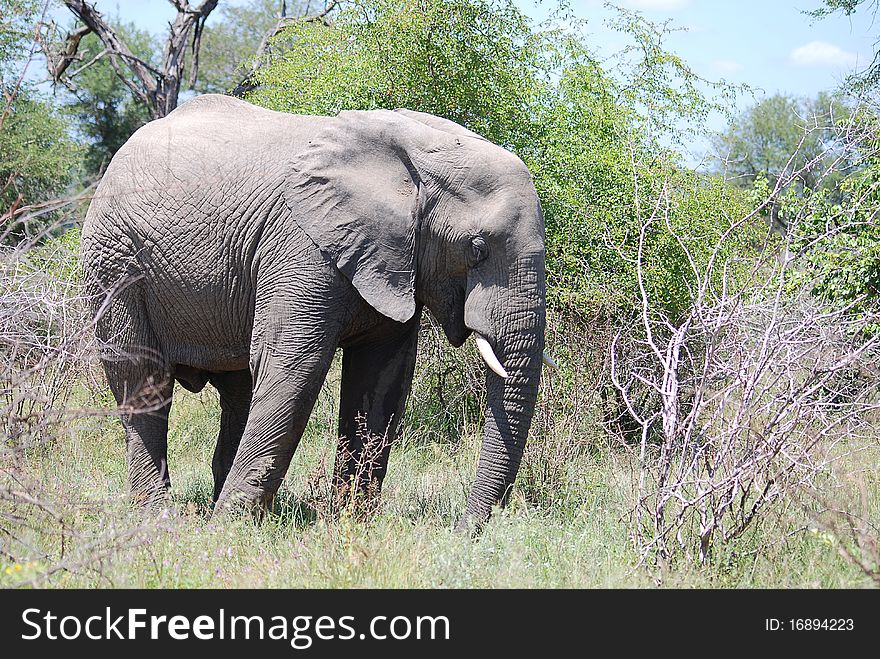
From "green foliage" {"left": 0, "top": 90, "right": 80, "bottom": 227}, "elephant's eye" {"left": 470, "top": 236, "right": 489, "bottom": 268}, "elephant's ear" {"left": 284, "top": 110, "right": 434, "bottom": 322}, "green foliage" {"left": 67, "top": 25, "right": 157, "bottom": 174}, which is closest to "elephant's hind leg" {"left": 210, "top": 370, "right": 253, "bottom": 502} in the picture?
"elephant's ear" {"left": 284, "top": 110, "right": 434, "bottom": 322}

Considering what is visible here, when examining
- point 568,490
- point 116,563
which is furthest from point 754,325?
point 116,563

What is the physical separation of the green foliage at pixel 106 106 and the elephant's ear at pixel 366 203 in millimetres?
20416

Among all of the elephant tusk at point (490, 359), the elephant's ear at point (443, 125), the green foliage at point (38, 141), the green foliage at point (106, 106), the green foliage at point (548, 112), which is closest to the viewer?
the elephant tusk at point (490, 359)

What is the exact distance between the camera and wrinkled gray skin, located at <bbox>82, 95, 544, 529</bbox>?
5301mm

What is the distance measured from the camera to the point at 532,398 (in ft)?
17.5

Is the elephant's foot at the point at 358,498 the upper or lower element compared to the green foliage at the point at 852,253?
lower

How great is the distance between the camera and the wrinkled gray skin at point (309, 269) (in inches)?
209

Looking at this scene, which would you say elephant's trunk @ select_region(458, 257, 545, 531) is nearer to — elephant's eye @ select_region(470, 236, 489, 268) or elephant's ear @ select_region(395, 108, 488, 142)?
elephant's eye @ select_region(470, 236, 489, 268)

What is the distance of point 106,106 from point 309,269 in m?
22.1

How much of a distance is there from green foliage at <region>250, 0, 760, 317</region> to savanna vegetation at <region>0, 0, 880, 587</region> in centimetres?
3

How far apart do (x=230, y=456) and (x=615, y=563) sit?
9.56 ft

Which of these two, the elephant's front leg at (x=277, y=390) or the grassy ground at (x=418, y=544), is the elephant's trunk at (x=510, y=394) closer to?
→ the grassy ground at (x=418, y=544)

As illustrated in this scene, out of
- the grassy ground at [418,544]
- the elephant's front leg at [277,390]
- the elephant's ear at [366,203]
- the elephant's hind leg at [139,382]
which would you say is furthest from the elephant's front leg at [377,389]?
the elephant's hind leg at [139,382]
